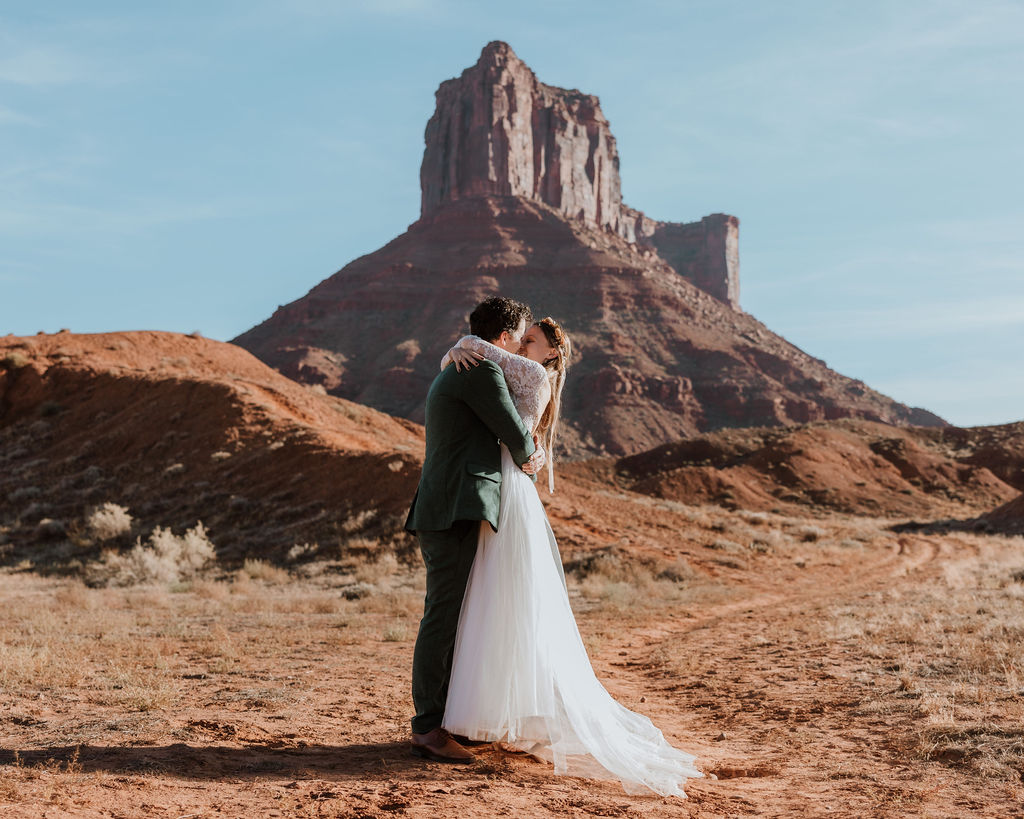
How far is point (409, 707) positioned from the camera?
5781 mm

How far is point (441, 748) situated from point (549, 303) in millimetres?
85413

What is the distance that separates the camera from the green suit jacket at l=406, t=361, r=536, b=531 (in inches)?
170

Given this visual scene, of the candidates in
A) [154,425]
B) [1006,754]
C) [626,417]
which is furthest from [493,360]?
[626,417]

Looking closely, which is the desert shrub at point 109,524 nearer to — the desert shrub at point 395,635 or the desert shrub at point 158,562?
the desert shrub at point 158,562

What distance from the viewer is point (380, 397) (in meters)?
78.8

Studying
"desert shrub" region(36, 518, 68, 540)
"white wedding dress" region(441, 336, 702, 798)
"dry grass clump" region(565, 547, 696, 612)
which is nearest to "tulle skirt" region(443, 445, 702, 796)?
"white wedding dress" region(441, 336, 702, 798)

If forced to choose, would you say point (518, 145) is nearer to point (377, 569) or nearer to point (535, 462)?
point (377, 569)

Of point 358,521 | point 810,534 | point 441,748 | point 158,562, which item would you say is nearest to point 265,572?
point 158,562

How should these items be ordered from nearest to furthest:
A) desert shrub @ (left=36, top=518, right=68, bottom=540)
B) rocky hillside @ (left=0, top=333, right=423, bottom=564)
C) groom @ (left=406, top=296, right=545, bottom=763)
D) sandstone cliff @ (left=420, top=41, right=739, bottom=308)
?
1. groom @ (left=406, top=296, right=545, bottom=763)
2. rocky hillside @ (left=0, top=333, right=423, bottom=564)
3. desert shrub @ (left=36, top=518, right=68, bottom=540)
4. sandstone cliff @ (left=420, top=41, right=739, bottom=308)

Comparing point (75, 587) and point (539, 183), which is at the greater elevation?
point (539, 183)

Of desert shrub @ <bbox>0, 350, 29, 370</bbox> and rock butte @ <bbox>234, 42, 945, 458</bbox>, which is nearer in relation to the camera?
desert shrub @ <bbox>0, 350, 29, 370</bbox>

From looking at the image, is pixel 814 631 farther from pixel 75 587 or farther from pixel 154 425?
pixel 154 425

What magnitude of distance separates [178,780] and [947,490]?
53.4 meters

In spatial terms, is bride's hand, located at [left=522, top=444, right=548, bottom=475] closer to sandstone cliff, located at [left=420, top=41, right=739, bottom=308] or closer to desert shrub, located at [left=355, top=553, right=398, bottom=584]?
desert shrub, located at [left=355, top=553, right=398, bottom=584]
